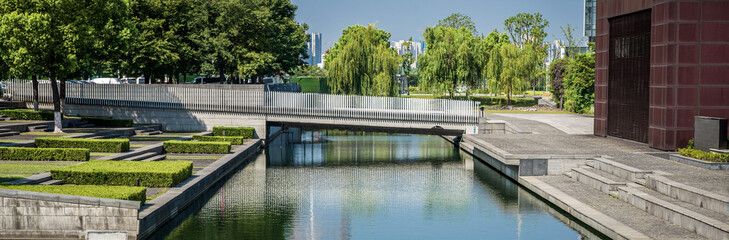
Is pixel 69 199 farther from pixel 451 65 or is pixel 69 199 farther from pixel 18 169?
pixel 451 65

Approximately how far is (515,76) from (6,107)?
4937 centimetres

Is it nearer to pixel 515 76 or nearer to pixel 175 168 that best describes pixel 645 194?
pixel 175 168

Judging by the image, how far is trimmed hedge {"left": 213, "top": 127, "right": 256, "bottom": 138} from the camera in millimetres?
49688

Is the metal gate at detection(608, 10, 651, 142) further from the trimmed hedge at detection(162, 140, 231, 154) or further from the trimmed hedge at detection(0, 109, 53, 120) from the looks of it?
the trimmed hedge at detection(0, 109, 53, 120)

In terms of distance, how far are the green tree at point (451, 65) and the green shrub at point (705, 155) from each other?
38.8 m

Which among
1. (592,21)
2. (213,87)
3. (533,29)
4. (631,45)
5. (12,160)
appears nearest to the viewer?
(12,160)

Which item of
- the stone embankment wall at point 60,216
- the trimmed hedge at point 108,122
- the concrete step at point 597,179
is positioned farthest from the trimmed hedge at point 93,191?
the trimmed hedge at point 108,122

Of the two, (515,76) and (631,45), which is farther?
(515,76)

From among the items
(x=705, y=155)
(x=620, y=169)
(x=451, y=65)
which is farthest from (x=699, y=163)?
(x=451, y=65)

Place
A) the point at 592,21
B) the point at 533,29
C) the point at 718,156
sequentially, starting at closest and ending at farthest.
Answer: the point at 718,156 < the point at 533,29 < the point at 592,21

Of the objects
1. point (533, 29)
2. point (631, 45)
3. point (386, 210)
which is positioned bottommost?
point (386, 210)

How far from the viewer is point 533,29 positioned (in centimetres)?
11981

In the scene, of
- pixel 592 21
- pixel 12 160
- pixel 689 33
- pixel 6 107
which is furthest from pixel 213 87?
pixel 592 21

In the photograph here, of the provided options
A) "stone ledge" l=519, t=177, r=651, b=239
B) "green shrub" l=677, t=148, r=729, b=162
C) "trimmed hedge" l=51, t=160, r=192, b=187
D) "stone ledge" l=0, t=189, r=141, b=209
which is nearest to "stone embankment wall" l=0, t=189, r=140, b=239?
"stone ledge" l=0, t=189, r=141, b=209
